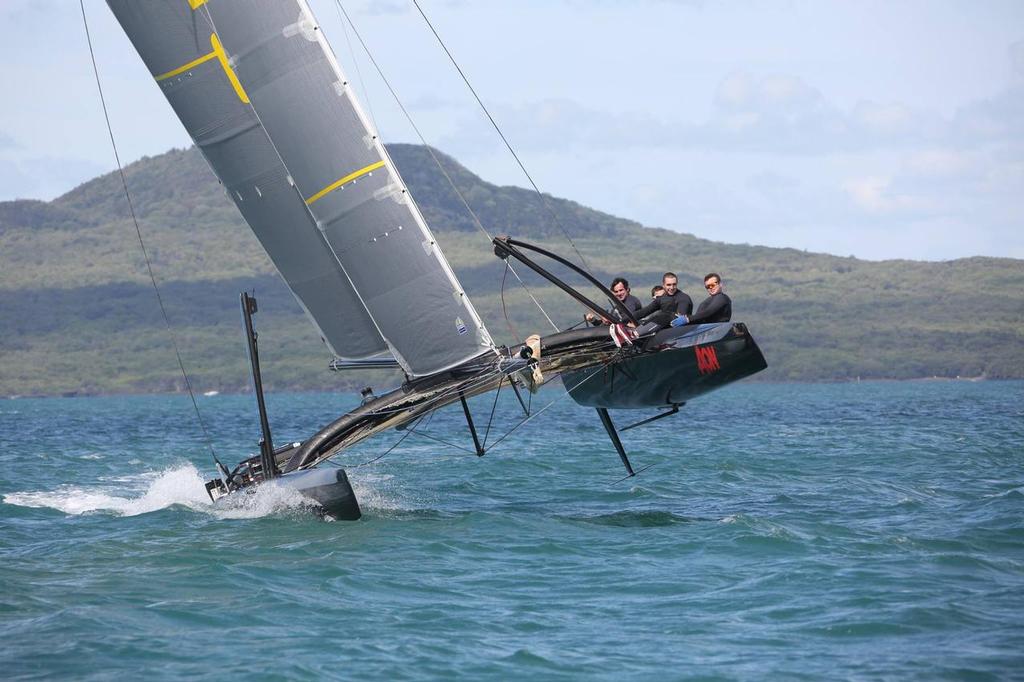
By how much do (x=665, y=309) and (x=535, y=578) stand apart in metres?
4.73

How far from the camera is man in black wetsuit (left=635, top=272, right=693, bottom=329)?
57.2 ft

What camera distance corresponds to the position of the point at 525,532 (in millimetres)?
17062

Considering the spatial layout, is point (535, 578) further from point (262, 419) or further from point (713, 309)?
point (262, 419)

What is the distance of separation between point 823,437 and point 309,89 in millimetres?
23107

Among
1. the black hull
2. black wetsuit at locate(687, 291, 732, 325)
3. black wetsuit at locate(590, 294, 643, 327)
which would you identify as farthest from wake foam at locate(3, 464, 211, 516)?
black wetsuit at locate(687, 291, 732, 325)

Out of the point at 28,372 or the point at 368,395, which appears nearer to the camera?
the point at 368,395

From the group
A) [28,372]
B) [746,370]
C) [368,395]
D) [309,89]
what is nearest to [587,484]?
[368,395]

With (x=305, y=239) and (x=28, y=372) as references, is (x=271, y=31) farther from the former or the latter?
(x=28, y=372)

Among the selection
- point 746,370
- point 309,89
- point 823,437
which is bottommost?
point 823,437

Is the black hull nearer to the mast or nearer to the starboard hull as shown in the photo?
the starboard hull

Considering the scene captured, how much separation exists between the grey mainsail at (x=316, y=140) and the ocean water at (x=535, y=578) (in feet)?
8.91

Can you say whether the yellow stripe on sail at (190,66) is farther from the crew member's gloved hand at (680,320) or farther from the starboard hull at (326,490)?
the crew member's gloved hand at (680,320)

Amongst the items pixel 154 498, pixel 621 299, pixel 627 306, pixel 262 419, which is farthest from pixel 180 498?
pixel 627 306

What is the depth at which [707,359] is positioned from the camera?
16406 mm
